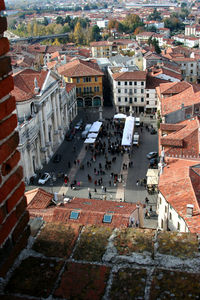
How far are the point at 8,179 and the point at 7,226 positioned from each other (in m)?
0.79

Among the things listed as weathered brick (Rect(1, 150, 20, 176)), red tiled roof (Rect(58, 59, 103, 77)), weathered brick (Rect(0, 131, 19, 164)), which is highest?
weathered brick (Rect(0, 131, 19, 164))

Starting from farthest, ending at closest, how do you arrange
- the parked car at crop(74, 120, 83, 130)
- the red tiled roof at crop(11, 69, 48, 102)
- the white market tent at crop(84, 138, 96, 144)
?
the parked car at crop(74, 120, 83, 130) < the white market tent at crop(84, 138, 96, 144) < the red tiled roof at crop(11, 69, 48, 102)

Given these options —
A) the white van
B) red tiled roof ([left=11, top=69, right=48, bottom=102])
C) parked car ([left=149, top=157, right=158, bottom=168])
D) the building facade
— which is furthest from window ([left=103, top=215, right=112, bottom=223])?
the white van

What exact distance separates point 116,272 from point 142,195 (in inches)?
1267

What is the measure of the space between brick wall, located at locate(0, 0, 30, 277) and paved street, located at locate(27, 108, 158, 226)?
29.9m

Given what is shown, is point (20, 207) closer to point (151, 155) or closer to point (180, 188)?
point (180, 188)

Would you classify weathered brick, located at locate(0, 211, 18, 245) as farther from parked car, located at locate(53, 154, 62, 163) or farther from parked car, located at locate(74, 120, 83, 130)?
parked car, located at locate(74, 120, 83, 130)

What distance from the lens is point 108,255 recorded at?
6.74 m

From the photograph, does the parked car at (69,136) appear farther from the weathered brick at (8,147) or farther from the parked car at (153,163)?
the weathered brick at (8,147)

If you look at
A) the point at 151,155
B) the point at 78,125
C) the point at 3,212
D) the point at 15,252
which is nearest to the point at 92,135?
the point at 78,125

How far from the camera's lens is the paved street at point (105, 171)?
3878 centimetres

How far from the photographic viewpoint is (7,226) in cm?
630

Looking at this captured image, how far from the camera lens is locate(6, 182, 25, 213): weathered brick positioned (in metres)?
6.28

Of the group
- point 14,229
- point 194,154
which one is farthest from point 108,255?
point 194,154
